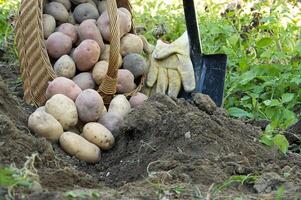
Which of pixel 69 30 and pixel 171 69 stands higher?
pixel 69 30

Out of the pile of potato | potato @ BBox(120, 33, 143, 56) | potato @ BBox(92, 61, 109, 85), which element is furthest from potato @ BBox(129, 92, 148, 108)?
potato @ BBox(120, 33, 143, 56)

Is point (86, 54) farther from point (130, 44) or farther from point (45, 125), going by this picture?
point (45, 125)

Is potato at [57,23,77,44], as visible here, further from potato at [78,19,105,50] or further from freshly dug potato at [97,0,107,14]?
freshly dug potato at [97,0,107,14]

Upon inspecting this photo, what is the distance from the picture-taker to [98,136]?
310 centimetres

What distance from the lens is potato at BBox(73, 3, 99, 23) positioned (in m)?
3.71

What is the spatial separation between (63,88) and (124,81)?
1.34ft

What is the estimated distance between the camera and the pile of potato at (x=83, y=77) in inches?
120

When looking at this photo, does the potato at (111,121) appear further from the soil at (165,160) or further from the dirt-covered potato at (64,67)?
the dirt-covered potato at (64,67)

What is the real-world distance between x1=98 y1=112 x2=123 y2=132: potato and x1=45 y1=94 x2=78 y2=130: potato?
0.14 m

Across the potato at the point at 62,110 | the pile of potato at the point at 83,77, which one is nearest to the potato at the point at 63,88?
the pile of potato at the point at 83,77

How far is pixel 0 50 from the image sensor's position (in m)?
4.43

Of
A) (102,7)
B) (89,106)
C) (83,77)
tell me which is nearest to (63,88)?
(89,106)

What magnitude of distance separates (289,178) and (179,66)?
1501mm

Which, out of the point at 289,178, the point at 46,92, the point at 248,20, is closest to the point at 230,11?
the point at 248,20
